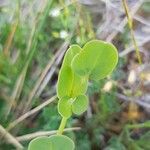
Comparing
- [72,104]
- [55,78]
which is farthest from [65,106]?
[55,78]

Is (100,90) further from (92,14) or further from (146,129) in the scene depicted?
(92,14)

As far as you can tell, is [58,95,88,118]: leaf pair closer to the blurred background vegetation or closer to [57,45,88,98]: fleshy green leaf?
[57,45,88,98]: fleshy green leaf

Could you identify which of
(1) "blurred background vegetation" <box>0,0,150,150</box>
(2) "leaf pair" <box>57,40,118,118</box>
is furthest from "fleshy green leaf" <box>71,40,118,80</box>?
(1) "blurred background vegetation" <box>0,0,150,150</box>

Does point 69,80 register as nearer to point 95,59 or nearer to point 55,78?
point 95,59

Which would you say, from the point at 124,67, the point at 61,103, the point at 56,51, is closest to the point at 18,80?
the point at 56,51

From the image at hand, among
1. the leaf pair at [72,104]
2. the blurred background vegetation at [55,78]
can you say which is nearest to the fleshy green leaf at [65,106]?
the leaf pair at [72,104]

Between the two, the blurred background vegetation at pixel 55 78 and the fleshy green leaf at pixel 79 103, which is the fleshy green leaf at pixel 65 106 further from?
the blurred background vegetation at pixel 55 78
